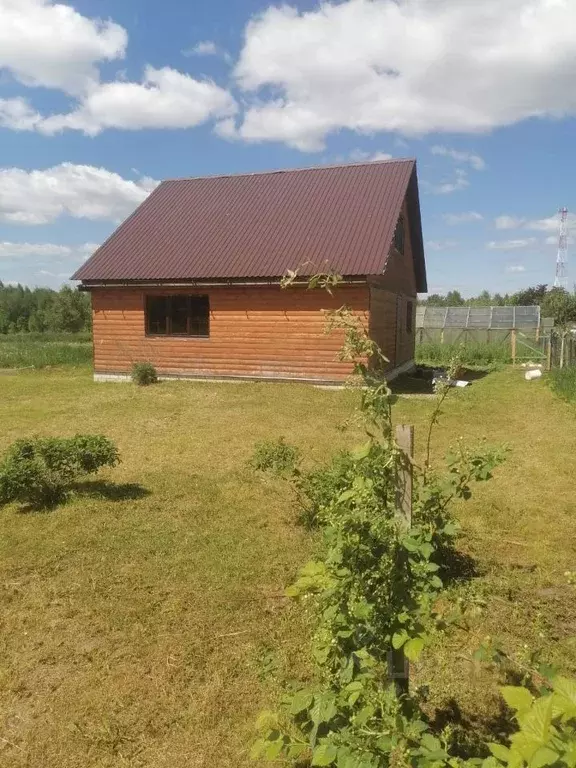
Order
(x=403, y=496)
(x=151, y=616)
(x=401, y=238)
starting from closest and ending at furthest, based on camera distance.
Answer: (x=403, y=496), (x=151, y=616), (x=401, y=238)

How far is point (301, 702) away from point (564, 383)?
14.3 m

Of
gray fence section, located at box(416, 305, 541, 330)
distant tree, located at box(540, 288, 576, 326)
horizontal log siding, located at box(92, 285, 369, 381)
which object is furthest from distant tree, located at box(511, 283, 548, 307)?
horizontal log siding, located at box(92, 285, 369, 381)

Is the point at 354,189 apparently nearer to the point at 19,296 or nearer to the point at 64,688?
the point at 64,688

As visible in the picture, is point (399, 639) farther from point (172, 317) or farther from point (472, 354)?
point (472, 354)

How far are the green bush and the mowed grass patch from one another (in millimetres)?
271

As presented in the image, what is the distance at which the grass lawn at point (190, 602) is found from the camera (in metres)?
3.25

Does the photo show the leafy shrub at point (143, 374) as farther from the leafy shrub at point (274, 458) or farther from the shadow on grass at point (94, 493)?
the leafy shrub at point (274, 458)

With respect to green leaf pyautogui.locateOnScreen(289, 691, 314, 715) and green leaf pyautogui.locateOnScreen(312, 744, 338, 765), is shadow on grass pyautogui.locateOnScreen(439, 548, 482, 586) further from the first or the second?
green leaf pyautogui.locateOnScreen(312, 744, 338, 765)

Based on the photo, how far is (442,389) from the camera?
115 inches

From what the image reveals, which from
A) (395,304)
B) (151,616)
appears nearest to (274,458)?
(151,616)

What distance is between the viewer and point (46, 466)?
21.2 ft

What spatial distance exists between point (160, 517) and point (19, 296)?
95524 millimetres

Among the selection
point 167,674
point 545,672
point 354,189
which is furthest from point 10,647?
point 354,189

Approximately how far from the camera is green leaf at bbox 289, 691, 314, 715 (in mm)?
2315
